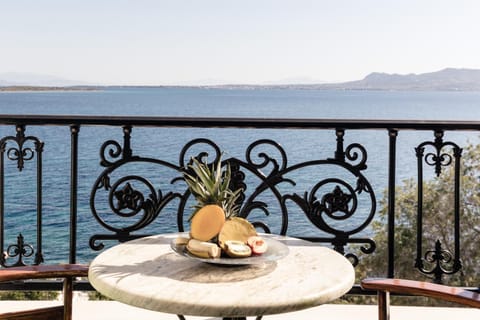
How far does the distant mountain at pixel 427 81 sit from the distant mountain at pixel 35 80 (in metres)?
24.1

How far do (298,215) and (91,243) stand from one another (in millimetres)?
22243

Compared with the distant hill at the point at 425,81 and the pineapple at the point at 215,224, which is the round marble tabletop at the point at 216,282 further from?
the distant hill at the point at 425,81

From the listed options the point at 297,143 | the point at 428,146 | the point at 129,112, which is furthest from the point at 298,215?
the point at 129,112

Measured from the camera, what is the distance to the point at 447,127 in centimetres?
254

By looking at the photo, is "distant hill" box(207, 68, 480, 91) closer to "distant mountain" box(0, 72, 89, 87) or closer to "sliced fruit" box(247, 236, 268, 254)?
"distant mountain" box(0, 72, 89, 87)

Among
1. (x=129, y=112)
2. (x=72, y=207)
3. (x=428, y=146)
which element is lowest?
(x=72, y=207)

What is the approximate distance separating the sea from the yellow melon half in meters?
14.1

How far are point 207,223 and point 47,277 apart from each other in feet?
1.61

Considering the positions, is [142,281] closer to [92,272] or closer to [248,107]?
[92,272]

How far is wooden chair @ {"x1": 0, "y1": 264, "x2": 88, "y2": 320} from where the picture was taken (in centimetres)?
153

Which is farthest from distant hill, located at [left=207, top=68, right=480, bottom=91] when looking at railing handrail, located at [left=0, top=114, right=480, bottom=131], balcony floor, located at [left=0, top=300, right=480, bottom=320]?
railing handrail, located at [left=0, top=114, right=480, bottom=131]

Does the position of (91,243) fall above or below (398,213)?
above

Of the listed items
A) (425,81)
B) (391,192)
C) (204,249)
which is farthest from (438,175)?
(425,81)

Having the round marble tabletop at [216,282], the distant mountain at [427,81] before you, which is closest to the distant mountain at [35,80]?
the distant mountain at [427,81]
